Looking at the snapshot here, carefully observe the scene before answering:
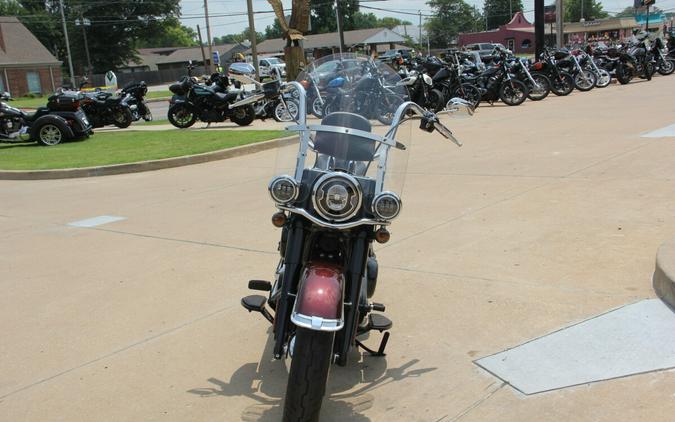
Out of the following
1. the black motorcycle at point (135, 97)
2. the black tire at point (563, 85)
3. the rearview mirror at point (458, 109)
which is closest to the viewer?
the rearview mirror at point (458, 109)

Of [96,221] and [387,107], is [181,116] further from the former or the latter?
[387,107]

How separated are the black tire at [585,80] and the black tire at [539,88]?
1.91m

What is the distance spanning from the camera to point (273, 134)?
14453 mm

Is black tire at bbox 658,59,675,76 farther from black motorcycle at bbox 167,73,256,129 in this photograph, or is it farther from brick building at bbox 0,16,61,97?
brick building at bbox 0,16,61,97

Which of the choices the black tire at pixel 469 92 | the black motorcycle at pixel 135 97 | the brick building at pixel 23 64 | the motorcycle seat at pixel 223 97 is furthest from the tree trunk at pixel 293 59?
the brick building at pixel 23 64

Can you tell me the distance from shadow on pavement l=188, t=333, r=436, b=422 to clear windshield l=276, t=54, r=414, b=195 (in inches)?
40.9

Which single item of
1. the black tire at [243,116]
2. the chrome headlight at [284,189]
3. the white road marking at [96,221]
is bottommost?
the white road marking at [96,221]

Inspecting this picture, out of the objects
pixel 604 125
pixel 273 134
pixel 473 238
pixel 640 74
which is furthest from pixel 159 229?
pixel 640 74

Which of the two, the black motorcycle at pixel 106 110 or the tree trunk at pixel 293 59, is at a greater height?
the tree trunk at pixel 293 59

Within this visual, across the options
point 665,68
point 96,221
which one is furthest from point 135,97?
point 665,68

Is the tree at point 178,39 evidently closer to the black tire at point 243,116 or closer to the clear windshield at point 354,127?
the black tire at point 243,116

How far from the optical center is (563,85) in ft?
65.6

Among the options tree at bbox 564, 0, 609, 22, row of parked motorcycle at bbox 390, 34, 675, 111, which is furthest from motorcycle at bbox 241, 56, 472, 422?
tree at bbox 564, 0, 609, 22

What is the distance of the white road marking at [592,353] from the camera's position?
11.5 ft
